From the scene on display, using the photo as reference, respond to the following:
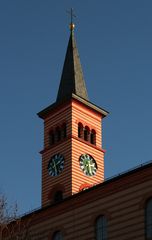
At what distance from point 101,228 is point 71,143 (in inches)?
762

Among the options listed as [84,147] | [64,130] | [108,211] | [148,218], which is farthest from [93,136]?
[148,218]

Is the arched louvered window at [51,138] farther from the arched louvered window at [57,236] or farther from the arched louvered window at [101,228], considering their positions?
the arched louvered window at [101,228]

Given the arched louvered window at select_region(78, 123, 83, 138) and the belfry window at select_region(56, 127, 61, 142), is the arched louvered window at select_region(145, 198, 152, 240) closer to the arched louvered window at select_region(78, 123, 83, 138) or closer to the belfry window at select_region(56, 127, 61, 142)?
the arched louvered window at select_region(78, 123, 83, 138)

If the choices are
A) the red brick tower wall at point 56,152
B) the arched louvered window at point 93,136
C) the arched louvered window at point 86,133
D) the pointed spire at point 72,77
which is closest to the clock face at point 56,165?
the red brick tower wall at point 56,152

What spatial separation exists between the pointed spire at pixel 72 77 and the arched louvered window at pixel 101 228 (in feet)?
77.7

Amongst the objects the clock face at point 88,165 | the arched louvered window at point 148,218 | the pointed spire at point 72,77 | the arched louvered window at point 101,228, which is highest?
the pointed spire at point 72,77

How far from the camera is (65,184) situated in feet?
232

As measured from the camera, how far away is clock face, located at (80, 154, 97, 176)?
72.3m

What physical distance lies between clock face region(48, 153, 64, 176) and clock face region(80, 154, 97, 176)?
7.35ft

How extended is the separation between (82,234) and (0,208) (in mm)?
12112

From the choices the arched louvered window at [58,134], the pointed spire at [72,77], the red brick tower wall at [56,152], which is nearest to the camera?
the red brick tower wall at [56,152]

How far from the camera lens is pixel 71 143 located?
72.2m

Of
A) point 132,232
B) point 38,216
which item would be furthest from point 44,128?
point 132,232

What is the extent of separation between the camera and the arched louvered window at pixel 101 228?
5372 cm
